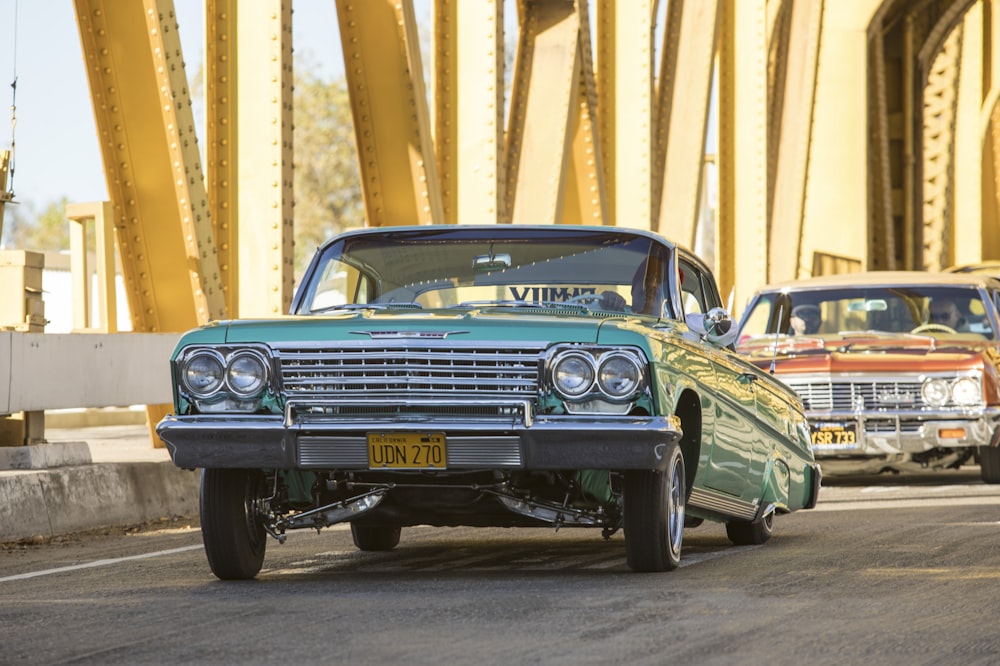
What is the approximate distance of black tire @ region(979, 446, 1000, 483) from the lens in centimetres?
1448

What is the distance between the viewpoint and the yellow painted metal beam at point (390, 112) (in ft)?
48.4

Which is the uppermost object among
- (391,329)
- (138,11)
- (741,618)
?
(138,11)

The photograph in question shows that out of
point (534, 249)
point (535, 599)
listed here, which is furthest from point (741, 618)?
point (534, 249)

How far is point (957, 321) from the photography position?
15328mm

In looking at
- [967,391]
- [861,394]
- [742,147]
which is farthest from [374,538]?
[742,147]

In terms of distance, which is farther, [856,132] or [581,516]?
[856,132]

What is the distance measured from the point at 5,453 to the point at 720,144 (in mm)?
17263

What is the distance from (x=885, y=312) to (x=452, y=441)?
8887 mm

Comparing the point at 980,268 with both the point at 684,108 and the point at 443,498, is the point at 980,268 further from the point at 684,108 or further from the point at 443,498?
the point at 443,498

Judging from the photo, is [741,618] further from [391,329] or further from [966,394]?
[966,394]

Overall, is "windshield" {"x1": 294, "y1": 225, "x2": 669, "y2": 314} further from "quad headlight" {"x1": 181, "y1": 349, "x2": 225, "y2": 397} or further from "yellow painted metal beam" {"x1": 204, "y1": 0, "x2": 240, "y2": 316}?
"yellow painted metal beam" {"x1": 204, "y1": 0, "x2": 240, "y2": 316}

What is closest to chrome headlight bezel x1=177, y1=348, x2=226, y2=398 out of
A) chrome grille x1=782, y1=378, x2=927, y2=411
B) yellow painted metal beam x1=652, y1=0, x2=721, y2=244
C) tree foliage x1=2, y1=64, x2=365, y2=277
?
chrome grille x1=782, y1=378, x2=927, y2=411

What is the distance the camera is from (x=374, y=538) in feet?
30.0

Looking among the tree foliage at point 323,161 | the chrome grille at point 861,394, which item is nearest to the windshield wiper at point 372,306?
the chrome grille at point 861,394
